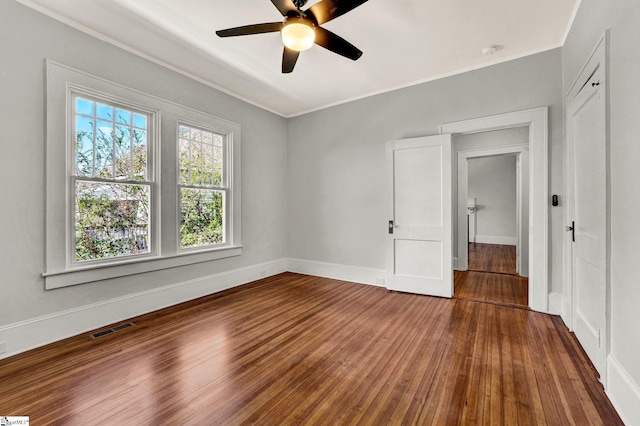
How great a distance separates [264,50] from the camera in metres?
3.35

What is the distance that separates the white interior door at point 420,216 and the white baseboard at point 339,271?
306 millimetres

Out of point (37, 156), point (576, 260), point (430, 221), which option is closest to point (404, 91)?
point (430, 221)

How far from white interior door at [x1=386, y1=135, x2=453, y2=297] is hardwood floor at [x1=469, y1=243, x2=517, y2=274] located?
226cm

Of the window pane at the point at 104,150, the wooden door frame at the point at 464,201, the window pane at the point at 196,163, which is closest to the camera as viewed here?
the window pane at the point at 104,150

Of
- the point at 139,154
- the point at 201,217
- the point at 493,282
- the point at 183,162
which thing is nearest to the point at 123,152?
the point at 139,154

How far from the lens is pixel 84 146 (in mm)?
2875

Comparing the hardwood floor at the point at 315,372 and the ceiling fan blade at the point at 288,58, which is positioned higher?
the ceiling fan blade at the point at 288,58

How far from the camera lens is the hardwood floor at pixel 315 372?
1.68 m

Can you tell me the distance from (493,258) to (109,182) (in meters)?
7.46

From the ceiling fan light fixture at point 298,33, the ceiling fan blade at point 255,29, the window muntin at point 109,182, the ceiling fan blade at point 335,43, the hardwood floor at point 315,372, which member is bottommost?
the hardwood floor at point 315,372

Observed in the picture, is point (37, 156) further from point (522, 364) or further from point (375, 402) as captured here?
point (522, 364)

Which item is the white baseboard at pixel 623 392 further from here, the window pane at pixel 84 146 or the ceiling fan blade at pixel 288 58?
the window pane at pixel 84 146

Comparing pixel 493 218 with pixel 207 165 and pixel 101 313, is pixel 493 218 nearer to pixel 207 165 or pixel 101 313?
pixel 207 165

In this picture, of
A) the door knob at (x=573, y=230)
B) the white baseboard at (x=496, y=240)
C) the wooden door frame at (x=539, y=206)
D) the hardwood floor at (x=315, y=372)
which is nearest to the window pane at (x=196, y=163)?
the hardwood floor at (x=315, y=372)
